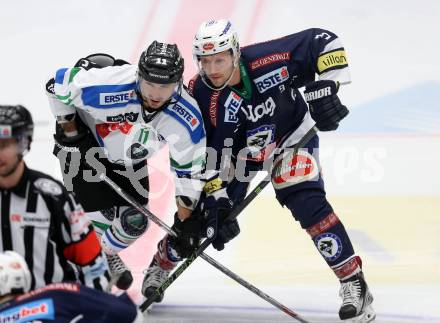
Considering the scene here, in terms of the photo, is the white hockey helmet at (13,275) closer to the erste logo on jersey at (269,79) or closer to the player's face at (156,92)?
the player's face at (156,92)

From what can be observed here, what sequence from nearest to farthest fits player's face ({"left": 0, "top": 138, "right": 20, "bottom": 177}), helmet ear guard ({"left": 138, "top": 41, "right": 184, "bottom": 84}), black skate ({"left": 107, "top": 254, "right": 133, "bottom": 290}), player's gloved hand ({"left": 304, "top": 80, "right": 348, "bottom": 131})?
player's face ({"left": 0, "top": 138, "right": 20, "bottom": 177}) < helmet ear guard ({"left": 138, "top": 41, "right": 184, "bottom": 84}) < player's gloved hand ({"left": 304, "top": 80, "right": 348, "bottom": 131}) < black skate ({"left": 107, "top": 254, "right": 133, "bottom": 290})

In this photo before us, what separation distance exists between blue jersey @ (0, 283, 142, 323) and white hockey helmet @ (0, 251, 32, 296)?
4 cm

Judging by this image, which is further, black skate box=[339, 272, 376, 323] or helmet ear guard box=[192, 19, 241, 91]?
black skate box=[339, 272, 376, 323]

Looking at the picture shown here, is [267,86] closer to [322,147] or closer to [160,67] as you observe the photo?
[160,67]

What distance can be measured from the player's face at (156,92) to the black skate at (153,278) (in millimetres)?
868

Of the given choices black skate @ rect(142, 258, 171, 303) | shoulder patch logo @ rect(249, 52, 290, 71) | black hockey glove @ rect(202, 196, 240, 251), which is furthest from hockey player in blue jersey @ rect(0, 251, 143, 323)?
black skate @ rect(142, 258, 171, 303)

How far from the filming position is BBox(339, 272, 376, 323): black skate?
4043 mm

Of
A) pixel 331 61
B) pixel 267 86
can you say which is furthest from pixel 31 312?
pixel 331 61

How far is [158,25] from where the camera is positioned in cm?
668

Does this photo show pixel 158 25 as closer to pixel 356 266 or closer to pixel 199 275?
pixel 199 275

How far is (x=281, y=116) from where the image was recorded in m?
4.09

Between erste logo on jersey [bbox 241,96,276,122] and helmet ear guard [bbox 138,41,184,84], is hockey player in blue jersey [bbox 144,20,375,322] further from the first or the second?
helmet ear guard [bbox 138,41,184,84]

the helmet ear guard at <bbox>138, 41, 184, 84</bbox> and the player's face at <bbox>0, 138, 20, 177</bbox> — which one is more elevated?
the player's face at <bbox>0, 138, 20, 177</bbox>

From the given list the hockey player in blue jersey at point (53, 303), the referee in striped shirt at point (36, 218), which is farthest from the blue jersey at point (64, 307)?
the referee in striped shirt at point (36, 218)
